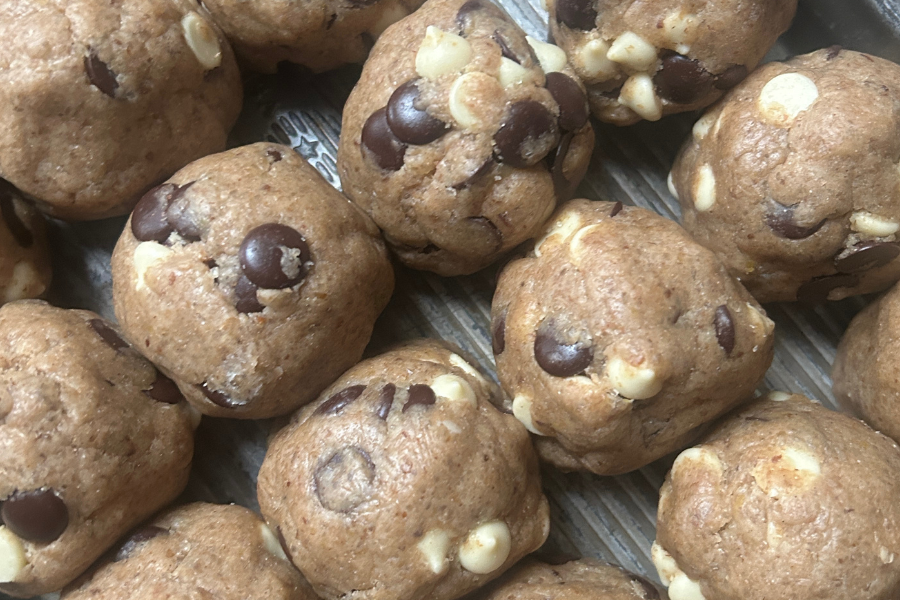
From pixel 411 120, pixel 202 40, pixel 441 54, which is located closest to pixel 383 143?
pixel 411 120

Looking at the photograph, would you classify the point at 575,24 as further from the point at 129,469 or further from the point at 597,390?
the point at 129,469

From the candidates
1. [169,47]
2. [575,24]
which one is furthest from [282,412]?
[575,24]

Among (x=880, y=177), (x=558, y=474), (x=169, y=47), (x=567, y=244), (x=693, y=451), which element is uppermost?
(x=169, y=47)

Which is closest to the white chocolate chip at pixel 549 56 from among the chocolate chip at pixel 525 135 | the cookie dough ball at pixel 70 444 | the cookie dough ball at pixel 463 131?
the cookie dough ball at pixel 463 131

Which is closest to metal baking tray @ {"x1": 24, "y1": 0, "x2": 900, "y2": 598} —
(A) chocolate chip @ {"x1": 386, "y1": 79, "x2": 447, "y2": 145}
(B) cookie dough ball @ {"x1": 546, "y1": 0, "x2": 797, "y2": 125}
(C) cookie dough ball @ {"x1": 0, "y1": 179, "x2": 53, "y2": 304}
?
(C) cookie dough ball @ {"x1": 0, "y1": 179, "x2": 53, "y2": 304}

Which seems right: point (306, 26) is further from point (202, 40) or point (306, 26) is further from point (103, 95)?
point (103, 95)

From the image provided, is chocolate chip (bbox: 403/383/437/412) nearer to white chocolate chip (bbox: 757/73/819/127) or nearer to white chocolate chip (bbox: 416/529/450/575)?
white chocolate chip (bbox: 416/529/450/575)

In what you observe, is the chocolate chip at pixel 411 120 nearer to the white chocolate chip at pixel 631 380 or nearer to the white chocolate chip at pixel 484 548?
the white chocolate chip at pixel 631 380
